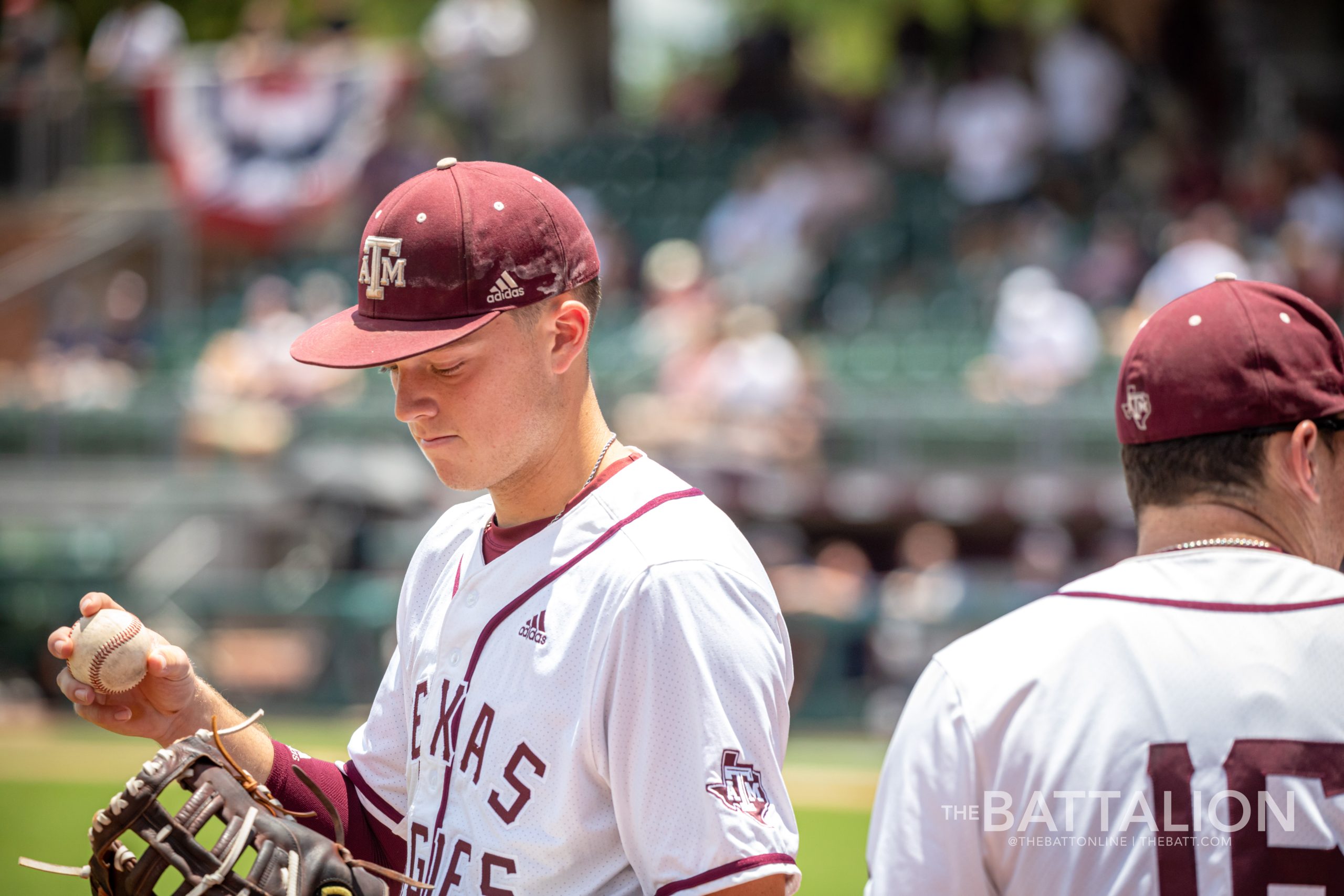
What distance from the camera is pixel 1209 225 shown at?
32.7 feet

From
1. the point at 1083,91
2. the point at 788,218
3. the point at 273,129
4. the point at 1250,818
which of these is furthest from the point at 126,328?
the point at 1250,818

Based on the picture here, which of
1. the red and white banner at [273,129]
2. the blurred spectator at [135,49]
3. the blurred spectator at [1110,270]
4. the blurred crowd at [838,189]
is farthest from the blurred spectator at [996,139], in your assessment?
the blurred spectator at [135,49]

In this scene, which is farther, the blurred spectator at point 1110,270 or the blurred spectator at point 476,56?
Answer: the blurred spectator at point 476,56

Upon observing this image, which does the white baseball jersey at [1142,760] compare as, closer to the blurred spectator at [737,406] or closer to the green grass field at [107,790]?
the green grass field at [107,790]

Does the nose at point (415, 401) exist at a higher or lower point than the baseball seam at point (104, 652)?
higher

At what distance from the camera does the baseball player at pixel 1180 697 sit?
1.73 metres

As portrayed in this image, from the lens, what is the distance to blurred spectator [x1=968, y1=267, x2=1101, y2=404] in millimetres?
10125

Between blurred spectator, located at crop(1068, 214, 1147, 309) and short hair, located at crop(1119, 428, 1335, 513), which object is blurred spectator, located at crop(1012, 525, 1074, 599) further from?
short hair, located at crop(1119, 428, 1335, 513)

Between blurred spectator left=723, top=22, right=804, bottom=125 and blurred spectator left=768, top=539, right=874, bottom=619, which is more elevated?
blurred spectator left=723, top=22, right=804, bottom=125

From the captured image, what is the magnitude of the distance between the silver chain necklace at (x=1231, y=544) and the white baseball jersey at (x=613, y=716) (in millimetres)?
543

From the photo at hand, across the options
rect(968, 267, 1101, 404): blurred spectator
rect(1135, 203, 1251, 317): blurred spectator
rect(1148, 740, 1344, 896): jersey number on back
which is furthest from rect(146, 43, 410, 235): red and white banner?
rect(1148, 740, 1344, 896): jersey number on back

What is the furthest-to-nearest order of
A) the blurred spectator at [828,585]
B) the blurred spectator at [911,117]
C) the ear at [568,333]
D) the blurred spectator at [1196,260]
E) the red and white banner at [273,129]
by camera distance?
the red and white banner at [273,129] < the blurred spectator at [911,117] < the blurred spectator at [1196,260] < the blurred spectator at [828,585] < the ear at [568,333]

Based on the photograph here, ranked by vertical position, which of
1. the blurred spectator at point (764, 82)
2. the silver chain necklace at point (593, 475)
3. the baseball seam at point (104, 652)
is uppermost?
the blurred spectator at point (764, 82)

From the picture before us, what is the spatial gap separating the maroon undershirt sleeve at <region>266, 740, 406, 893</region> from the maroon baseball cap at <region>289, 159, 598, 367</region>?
2.40ft
